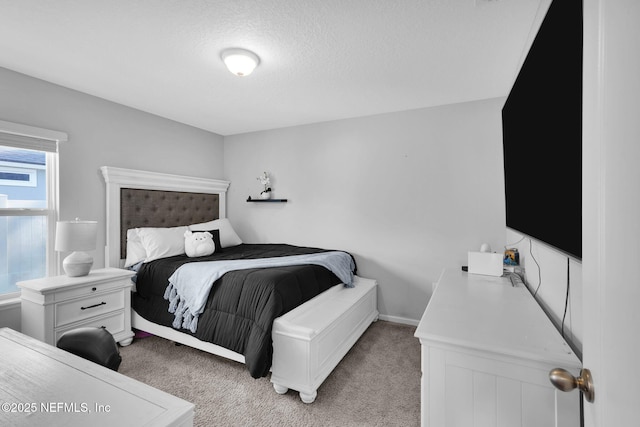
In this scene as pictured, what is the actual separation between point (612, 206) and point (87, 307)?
313cm

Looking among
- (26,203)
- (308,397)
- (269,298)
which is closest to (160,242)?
(26,203)

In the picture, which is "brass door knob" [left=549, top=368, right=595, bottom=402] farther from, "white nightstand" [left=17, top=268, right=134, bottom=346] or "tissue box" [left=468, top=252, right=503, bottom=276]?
"white nightstand" [left=17, top=268, right=134, bottom=346]

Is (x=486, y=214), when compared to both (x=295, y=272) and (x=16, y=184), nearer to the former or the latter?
(x=295, y=272)

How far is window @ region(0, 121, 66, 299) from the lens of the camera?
2330 mm

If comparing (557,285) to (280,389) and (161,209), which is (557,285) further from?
(161,209)

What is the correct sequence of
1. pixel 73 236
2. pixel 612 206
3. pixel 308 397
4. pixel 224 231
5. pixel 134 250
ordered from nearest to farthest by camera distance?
pixel 612 206 < pixel 308 397 < pixel 73 236 < pixel 134 250 < pixel 224 231

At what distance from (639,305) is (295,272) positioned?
2.05 m

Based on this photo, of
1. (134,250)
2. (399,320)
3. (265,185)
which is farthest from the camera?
(265,185)

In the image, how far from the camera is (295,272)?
2334 millimetres

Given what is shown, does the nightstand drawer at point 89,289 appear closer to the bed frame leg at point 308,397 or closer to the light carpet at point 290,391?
the light carpet at point 290,391

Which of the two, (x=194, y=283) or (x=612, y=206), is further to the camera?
(x=194, y=283)

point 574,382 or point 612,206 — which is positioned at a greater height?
point 612,206

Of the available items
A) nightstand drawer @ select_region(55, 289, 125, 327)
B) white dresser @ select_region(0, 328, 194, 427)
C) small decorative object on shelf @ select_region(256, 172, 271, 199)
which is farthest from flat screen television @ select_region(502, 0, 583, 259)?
nightstand drawer @ select_region(55, 289, 125, 327)

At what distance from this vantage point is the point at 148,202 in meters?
3.23
